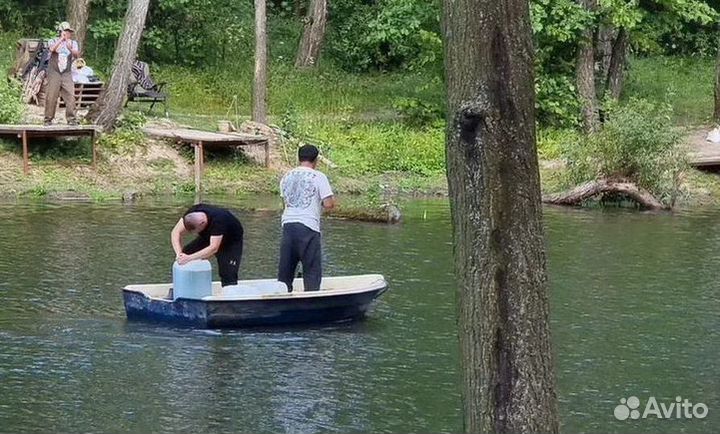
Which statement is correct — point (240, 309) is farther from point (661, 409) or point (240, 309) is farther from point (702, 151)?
point (702, 151)

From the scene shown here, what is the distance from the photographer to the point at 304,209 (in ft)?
35.8

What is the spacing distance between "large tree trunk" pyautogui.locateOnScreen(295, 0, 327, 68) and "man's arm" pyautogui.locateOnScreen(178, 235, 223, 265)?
21.6 meters

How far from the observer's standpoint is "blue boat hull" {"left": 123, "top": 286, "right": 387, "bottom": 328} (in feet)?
34.8

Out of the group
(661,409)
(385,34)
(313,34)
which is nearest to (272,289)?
(661,409)

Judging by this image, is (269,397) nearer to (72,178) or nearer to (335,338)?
(335,338)

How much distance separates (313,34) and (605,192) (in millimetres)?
12561

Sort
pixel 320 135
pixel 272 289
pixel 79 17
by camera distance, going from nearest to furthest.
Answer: pixel 272 289 < pixel 320 135 < pixel 79 17

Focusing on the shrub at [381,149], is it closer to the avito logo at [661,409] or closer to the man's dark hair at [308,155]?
the man's dark hair at [308,155]

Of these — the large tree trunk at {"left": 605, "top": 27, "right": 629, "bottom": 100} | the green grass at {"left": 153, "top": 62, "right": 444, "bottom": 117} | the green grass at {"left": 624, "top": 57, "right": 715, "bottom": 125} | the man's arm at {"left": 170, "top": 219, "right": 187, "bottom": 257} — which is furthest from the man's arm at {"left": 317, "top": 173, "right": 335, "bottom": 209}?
the green grass at {"left": 624, "top": 57, "right": 715, "bottom": 125}

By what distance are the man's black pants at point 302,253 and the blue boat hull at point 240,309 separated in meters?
0.33

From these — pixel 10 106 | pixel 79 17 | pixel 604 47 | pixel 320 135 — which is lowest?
pixel 320 135

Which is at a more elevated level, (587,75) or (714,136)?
(587,75)

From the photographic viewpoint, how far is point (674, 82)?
34.4m

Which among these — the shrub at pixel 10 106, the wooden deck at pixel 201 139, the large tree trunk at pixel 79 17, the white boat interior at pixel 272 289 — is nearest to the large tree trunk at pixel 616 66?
the wooden deck at pixel 201 139
